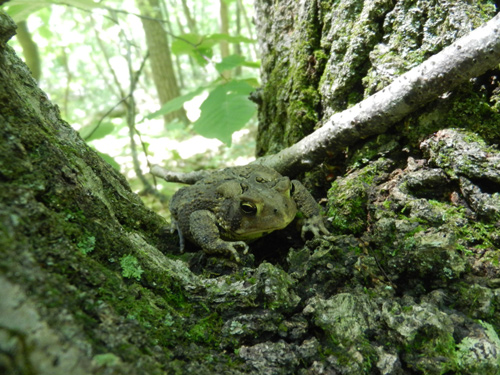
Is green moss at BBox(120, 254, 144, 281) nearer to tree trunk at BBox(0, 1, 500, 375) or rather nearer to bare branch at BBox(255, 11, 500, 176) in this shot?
tree trunk at BBox(0, 1, 500, 375)

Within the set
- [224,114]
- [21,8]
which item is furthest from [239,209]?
[21,8]

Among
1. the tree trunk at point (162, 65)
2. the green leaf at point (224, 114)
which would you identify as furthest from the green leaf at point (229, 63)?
the tree trunk at point (162, 65)

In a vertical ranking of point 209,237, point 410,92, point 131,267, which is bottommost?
point 209,237

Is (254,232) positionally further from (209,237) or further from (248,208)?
(209,237)

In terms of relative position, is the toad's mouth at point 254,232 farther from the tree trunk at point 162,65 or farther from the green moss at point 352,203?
the tree trunk at point 162,65

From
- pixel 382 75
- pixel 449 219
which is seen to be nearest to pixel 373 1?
pixel 382 75
